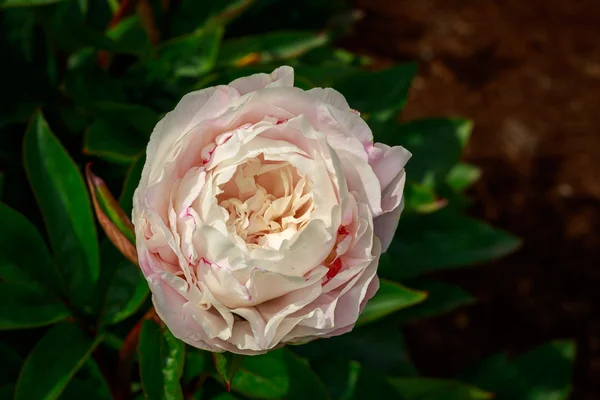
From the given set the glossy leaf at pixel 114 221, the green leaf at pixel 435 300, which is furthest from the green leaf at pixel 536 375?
the glossy leaf at pixel 114 221

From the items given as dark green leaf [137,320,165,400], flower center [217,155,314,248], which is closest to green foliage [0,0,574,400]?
dark green leaf [137,320,165,400]

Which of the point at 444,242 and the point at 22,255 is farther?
the point at 444,242

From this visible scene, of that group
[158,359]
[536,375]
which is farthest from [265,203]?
[536,375]

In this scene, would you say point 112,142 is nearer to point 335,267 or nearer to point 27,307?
point 27,307

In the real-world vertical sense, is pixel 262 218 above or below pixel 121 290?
above

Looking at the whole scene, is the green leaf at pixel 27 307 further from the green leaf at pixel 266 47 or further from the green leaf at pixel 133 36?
the green leaf at pixel 266 47

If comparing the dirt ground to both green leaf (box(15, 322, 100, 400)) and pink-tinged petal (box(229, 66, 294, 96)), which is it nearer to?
green leaf (box(15, 322, 100, 400))
